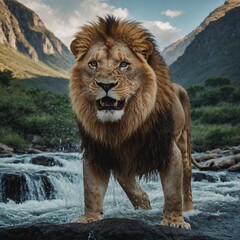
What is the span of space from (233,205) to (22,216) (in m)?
3.45

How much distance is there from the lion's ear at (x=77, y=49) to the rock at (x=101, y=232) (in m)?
1.45

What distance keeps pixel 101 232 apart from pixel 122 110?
3.11 feet

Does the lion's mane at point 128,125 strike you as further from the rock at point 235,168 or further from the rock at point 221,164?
the rock at point 221,164

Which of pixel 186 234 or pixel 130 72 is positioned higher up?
pixel 130 72

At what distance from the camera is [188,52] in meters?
138

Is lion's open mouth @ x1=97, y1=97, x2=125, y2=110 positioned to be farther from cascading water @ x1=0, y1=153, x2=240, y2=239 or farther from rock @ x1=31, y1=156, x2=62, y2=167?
rock @ x1=31, y1=156, x2=62, y2=167

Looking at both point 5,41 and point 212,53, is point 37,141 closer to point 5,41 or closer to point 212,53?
point 212,53

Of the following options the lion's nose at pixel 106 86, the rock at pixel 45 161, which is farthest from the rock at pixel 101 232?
the rock at pixel 45 161

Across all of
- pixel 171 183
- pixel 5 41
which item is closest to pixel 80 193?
pixel 171 183

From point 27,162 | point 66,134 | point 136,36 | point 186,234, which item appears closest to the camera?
point 186,234

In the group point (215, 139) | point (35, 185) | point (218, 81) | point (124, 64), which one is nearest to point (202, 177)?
point (35, 185)

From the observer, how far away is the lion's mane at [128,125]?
3799 millimetres

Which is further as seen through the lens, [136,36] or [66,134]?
[66,134]

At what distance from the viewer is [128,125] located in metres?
3.74
